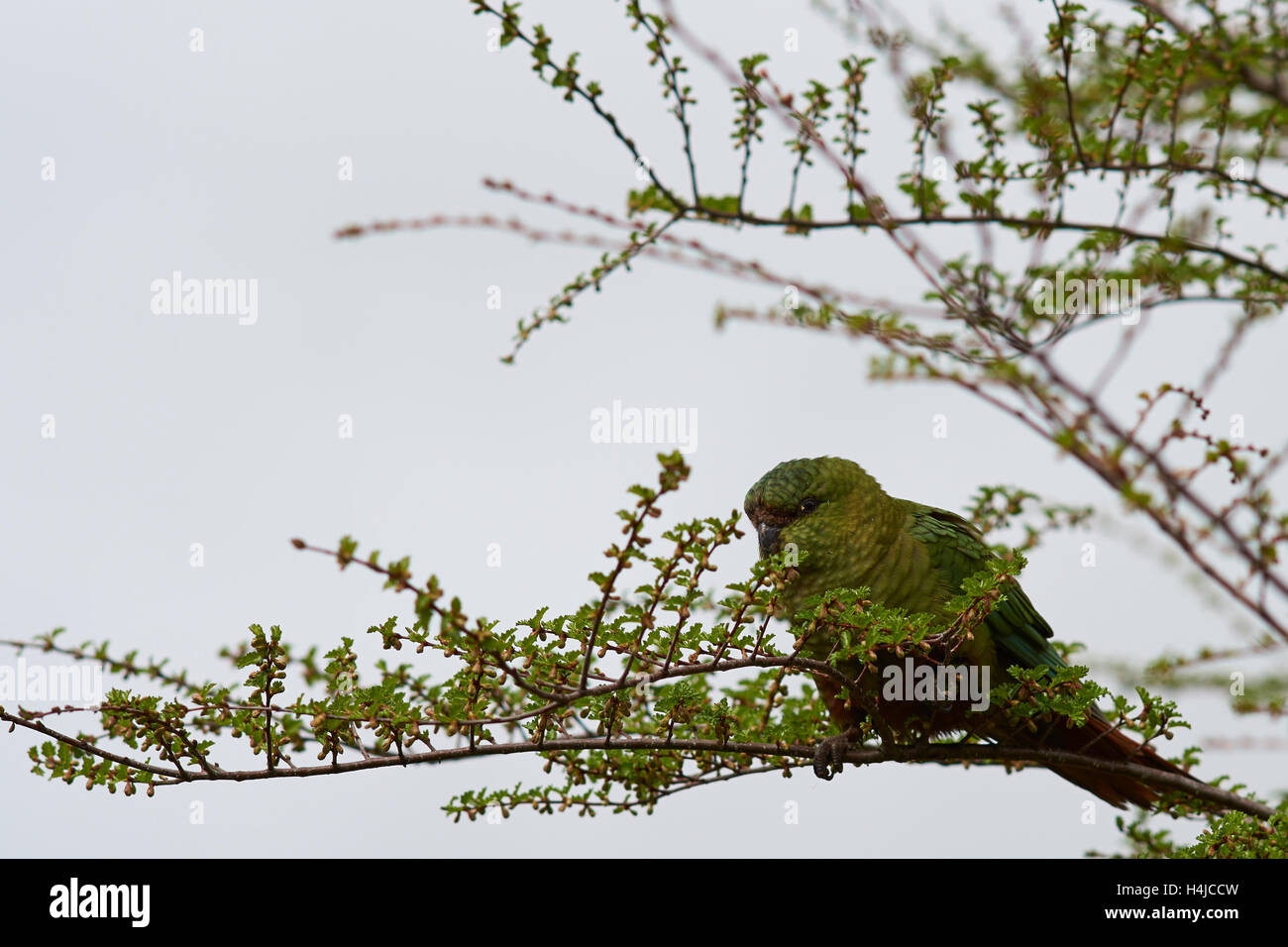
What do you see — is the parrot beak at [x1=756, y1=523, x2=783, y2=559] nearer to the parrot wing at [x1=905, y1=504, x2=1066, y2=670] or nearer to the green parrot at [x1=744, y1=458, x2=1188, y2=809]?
the green parrot at [x1=744, y1=458, x2=1188, y2=809]

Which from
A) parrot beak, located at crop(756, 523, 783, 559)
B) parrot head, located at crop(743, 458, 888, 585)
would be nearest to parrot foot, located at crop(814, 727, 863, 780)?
parrot head, located at crop(743, 458, 888, 585)

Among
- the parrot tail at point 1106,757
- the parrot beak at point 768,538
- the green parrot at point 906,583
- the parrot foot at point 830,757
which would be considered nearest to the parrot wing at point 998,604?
the green parrot at point 906,583

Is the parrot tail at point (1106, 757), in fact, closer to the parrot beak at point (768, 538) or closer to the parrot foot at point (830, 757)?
the parrot foot at point (830, 757)

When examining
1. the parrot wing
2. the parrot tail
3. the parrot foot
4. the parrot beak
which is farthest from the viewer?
the parrot beak

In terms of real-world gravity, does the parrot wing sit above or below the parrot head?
below

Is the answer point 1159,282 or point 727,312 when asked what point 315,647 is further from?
point 1159,282

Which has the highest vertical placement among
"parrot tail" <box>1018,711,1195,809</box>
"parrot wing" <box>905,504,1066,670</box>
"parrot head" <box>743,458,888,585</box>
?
"parrot head" <box>743,458,888,585</box>

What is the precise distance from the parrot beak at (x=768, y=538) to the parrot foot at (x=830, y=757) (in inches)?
25.7

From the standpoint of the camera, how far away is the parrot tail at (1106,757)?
10.4ft

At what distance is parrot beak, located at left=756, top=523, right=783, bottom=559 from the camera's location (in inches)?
137

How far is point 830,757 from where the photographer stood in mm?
3043

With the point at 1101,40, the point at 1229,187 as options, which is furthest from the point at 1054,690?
the point at 1101,40

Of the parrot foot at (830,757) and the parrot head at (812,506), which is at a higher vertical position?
the parrot head at (812,506)

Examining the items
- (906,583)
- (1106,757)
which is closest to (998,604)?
(906,583)
